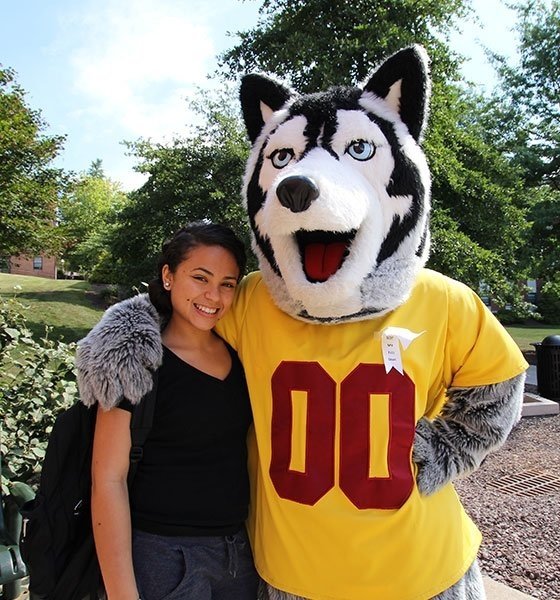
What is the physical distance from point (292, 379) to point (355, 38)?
8.22 metres

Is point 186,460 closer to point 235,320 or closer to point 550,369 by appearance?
point 235,320

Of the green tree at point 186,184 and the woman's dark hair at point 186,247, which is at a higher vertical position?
the green tree at point 186,184

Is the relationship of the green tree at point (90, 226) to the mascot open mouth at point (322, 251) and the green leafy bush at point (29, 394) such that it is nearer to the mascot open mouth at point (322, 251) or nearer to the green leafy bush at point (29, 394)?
the green leafy bush at point (29, 394)

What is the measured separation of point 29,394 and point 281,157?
2.62m

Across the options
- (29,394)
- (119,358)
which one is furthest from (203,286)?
(29,394)

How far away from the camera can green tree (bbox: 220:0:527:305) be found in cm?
873

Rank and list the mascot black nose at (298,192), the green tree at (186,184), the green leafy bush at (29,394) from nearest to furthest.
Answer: the mascot black nose at (298,192), the green leafy bush at (29,394), the green tree at (186,184)

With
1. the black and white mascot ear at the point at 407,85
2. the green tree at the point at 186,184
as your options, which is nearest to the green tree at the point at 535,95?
the green tree at the point at 186,184

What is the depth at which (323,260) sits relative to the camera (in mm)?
1765

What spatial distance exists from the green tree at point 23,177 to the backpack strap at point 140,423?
1245cm

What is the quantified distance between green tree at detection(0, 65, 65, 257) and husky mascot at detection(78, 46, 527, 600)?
40.6 feet

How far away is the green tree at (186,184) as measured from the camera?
34.1ft

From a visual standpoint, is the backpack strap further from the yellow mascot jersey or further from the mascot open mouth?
the mascot open mouth

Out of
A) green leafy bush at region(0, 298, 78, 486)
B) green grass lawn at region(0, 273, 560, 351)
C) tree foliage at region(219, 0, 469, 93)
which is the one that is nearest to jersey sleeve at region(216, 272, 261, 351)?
green leafy bush at region(0, 298, 78, 486)
